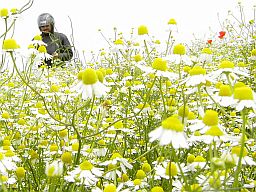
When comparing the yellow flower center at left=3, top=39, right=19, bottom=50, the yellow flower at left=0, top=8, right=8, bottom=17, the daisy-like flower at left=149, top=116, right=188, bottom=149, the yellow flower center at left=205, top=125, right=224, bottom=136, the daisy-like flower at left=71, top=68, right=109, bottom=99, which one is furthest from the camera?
the yellow flower at left=0, top=8, right=8, bottom=17

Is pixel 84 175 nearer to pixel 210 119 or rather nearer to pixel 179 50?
pixel 210 119

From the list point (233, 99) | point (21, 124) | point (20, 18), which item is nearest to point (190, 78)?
point (233, 99)

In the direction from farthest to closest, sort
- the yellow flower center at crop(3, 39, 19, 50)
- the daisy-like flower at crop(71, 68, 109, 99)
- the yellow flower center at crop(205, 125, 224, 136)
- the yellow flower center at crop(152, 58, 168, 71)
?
the yellow flower center at crop(3, 39, 19, 50) < the yellow flower center at crop(152, 58, 168, 71) < the daisy-like flower at crop(71, 68, 109, 99) < the yellow flower center at crop(205, 125, 224, 136)

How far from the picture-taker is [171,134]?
2.90 ft

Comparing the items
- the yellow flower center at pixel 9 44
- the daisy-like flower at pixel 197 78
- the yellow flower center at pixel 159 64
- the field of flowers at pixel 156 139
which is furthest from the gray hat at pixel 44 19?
the daisy-like flower at pixel 197 78

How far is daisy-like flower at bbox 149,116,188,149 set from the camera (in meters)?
0.85

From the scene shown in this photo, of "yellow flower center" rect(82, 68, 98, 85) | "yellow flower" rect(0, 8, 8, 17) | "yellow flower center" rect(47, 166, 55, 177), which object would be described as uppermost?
"yellow flower" rect(0, 8, 8, 17)

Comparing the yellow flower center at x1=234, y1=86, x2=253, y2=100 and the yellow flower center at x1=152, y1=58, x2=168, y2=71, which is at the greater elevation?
the yellow flower center at x1=152, y1=58, x2=168, y2=71

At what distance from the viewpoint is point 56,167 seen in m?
1.06

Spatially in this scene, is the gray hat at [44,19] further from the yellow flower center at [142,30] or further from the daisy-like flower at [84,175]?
the daisy-like flower at [84,175]

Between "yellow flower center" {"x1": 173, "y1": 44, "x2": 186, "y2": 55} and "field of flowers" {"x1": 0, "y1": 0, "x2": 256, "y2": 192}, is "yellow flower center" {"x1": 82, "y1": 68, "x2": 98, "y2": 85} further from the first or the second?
"yellow flower center" {"x1": 173, "y1": 44, "x2": 186, "y2": 55}

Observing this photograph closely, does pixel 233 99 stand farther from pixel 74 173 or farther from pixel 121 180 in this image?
pixel 121 180

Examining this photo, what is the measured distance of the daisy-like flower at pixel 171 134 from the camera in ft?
2.79

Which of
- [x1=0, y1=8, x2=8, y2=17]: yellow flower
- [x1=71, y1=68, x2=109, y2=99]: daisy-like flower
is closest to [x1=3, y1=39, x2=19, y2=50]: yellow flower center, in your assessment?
[x1=0, y1=8, x2=8, y2=17]: yellow flower
